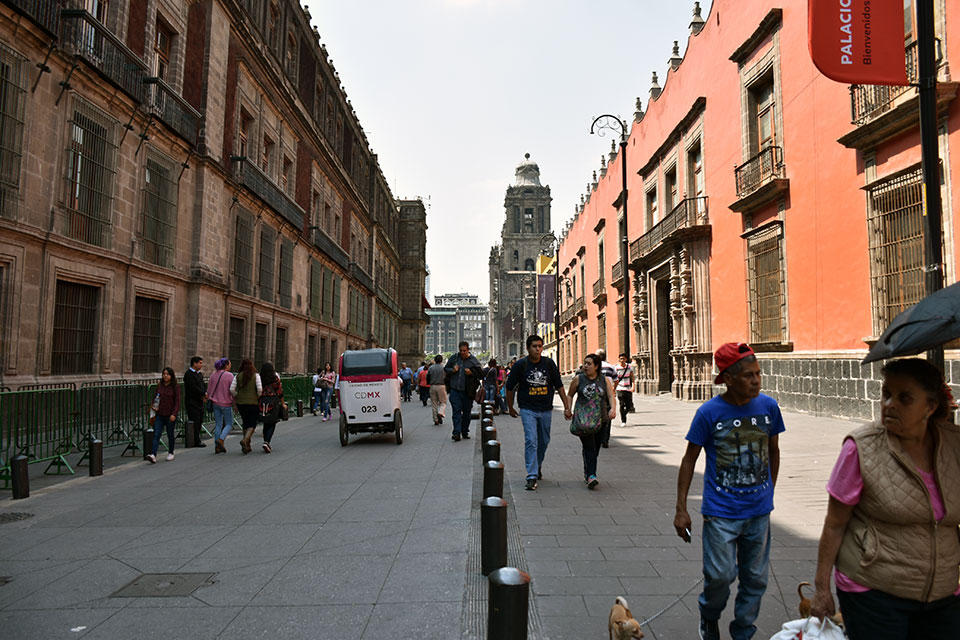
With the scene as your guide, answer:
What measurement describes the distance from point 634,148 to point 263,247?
16498 millimetres

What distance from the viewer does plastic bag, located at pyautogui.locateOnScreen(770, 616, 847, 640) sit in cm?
199

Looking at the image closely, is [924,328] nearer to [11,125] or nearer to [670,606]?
[670,606]

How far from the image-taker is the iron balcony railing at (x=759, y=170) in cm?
1395

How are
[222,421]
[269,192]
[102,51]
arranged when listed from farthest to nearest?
[269,192] → [102,51] → [222,421]

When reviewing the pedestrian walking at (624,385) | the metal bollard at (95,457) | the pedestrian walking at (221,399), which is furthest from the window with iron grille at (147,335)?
the pedestrian walking at (624,385)

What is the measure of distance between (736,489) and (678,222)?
1802cm

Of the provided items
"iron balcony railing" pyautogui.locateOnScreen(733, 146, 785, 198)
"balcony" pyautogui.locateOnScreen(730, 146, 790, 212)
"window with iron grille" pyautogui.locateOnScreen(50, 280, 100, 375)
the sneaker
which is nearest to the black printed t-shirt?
the sneaker

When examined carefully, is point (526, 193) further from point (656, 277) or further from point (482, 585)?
point (482, 585)

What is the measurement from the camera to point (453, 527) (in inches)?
213

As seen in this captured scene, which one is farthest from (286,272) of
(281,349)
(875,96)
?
(875,96)

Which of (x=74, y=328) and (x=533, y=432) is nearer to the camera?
(x=533, y=432)

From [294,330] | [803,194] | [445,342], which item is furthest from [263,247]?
[445,342]

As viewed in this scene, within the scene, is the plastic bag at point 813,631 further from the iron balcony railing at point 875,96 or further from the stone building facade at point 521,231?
the stone building facade at point 521,231

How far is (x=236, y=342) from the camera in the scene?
1820 cm
